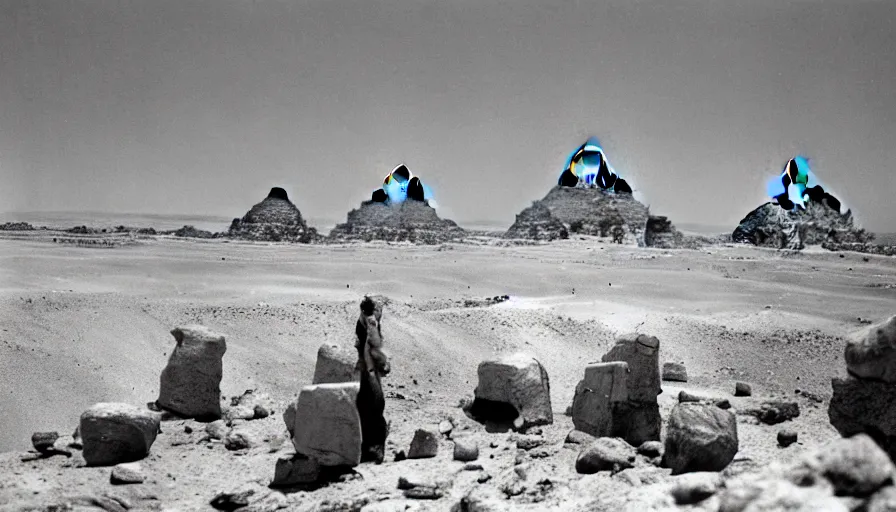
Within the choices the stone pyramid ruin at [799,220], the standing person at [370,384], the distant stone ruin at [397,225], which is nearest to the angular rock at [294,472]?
the standing person at [370,384]

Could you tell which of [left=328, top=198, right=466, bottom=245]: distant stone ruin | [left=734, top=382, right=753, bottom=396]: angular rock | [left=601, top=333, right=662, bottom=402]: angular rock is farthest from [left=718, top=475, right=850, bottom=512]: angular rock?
[left=328, top=198, right=466, bottom=245]: distant stone ruin

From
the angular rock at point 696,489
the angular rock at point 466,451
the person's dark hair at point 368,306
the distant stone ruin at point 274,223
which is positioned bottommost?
the angular rock at point 466,451

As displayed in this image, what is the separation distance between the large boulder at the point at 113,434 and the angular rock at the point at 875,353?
513 centimetres

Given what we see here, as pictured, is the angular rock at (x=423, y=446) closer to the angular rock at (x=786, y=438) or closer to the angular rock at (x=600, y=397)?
the angular rock at (x=600, y=397)

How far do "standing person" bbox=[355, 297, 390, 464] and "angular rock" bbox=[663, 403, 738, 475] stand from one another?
85.2 inches

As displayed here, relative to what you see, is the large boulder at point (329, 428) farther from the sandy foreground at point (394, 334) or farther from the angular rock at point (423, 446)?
the angular rock at point (423, 446)

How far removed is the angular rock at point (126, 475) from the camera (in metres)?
4.38

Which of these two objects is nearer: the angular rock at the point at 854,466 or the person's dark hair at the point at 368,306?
the angular rock at the point at 854,466

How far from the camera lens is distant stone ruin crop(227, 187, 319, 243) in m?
13.6

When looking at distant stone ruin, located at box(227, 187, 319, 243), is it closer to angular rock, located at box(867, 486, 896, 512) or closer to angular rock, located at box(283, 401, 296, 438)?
angular rock, located at box(283, 401, 296, 438)

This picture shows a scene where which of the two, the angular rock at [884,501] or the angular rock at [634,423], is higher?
the angular rock at [884,501]

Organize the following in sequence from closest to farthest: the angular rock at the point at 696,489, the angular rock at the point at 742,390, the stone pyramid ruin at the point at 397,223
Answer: the angular rock at the point at 696,489
the angular rock at the point at 742,390
the stone pyramid ruin at the point at 397,223

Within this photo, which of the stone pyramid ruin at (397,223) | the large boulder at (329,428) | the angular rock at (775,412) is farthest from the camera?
the stone pyramid ruin at (397,223)

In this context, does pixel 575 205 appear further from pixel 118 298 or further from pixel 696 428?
pixel 696 428
